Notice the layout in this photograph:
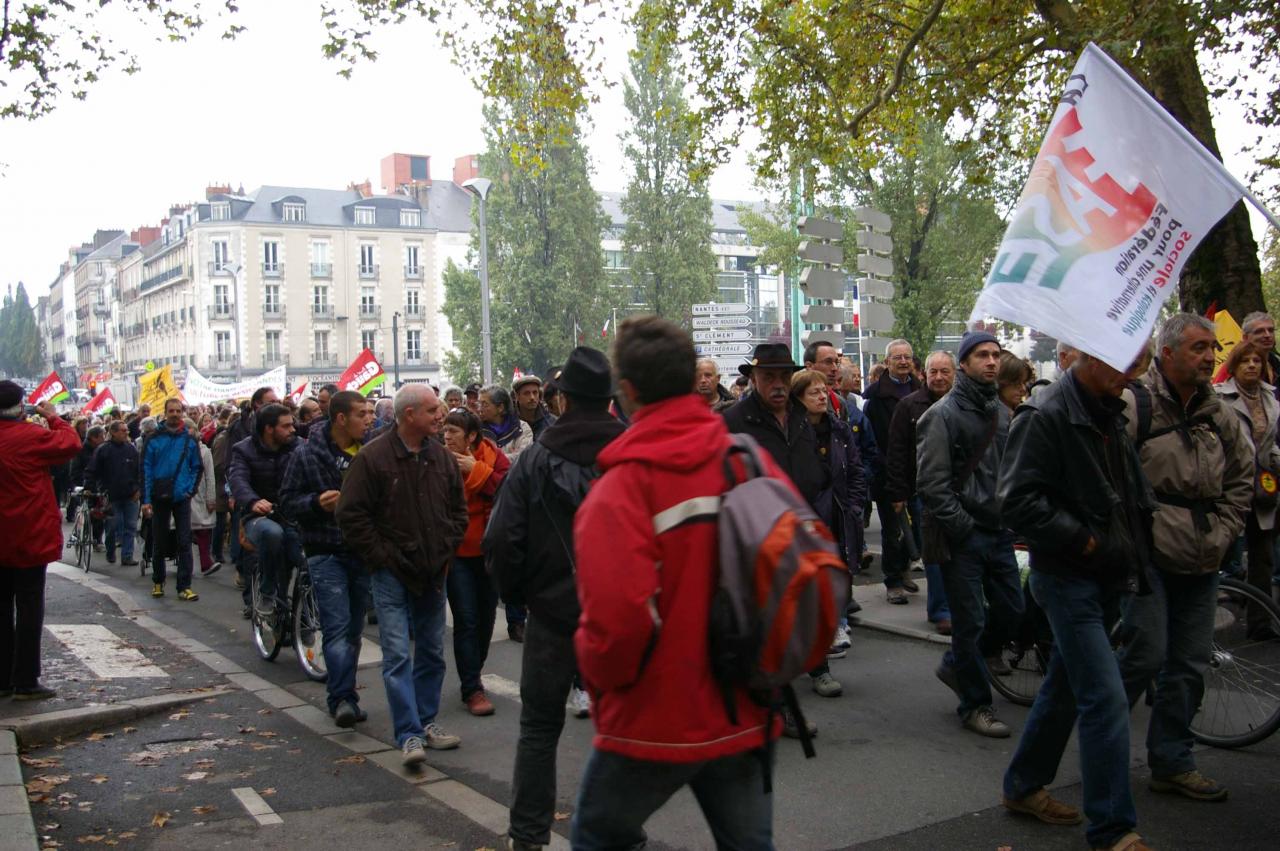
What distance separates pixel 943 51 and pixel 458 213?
241 feet

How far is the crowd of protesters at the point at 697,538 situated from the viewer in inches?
115

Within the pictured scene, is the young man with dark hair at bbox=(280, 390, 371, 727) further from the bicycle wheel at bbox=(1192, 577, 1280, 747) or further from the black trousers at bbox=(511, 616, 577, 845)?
the bicycle wheel at bbox=(1192, 577, 1280, 747)

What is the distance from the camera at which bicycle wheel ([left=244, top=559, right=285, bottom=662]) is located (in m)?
9.16

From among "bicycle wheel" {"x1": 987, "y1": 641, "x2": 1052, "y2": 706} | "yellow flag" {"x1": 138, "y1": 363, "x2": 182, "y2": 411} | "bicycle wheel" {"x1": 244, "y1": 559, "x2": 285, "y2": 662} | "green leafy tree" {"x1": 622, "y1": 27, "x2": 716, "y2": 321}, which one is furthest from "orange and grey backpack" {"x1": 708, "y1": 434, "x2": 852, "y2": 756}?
"green leafy tree" {"x1": 622, "y1": 27, "x2": 716, "y2": 321}

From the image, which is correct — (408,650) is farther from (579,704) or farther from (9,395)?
(9,395)

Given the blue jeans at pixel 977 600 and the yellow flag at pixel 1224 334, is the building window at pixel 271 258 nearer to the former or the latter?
the yellow flag at pixel 1224 334

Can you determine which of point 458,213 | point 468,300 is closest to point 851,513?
point 468,300

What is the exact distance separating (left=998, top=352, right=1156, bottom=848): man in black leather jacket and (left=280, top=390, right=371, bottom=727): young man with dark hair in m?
3.87

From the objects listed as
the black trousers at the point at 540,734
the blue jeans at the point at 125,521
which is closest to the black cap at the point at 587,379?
the black trousers at the point at 540,734

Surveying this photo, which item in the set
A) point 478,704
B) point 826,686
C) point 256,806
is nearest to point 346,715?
point 478,704

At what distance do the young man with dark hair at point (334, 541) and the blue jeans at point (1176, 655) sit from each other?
13.7ft

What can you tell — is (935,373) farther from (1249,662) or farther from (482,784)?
(482,784)

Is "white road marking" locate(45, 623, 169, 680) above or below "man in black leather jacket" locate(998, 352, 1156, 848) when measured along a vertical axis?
below

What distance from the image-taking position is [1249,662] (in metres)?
5.90
